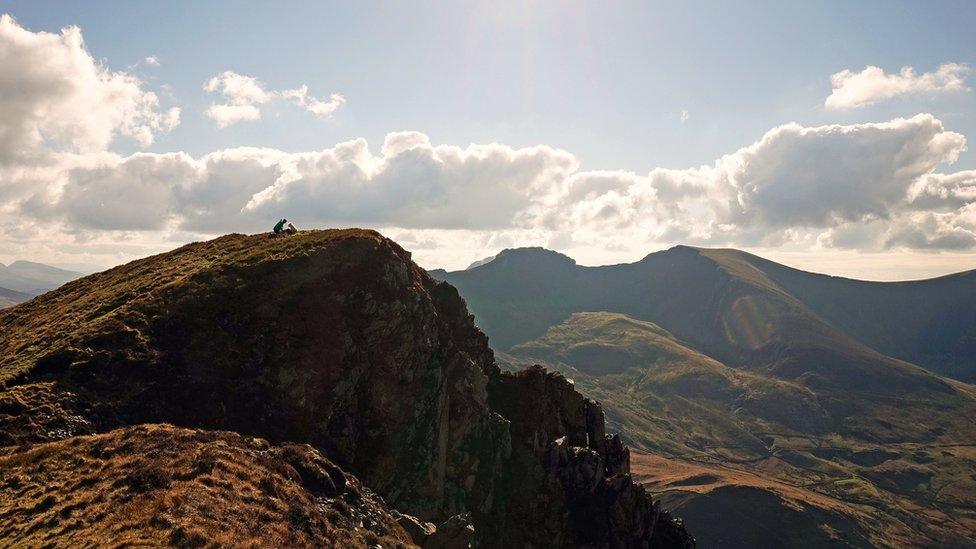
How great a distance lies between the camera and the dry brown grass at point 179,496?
30094 mm

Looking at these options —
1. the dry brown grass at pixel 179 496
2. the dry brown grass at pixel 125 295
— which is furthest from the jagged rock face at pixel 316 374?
the dry brown grass at pixel 179 496

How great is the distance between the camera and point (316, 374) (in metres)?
60.0

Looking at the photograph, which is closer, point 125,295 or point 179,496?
point 179,496

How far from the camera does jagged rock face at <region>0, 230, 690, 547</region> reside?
50938 mm

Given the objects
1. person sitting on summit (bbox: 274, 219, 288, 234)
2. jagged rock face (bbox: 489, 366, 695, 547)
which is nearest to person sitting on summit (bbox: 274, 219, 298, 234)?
person sitting on summit (bbox: 274, 219, 288, 234)

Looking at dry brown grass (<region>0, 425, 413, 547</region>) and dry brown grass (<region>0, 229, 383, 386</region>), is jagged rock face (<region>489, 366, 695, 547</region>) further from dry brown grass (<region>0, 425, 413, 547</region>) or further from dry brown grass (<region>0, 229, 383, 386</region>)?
dry brown grass (<region>0, 229, 383, 386</region>)

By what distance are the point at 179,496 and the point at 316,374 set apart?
26.9 m

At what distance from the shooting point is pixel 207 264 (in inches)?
2894

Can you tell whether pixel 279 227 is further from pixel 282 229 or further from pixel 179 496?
pixel 179 496

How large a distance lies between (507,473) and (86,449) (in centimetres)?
5073

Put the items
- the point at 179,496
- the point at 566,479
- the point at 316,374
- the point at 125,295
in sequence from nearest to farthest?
the point at 179,496 → the point at 316,374 → the point at 125,295 → the point at 566,479

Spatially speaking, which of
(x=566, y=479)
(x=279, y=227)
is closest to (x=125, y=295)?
(x=279, y=227)

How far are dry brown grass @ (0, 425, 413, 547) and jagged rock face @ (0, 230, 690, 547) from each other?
23.5ft

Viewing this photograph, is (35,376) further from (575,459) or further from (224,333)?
(575,459)
